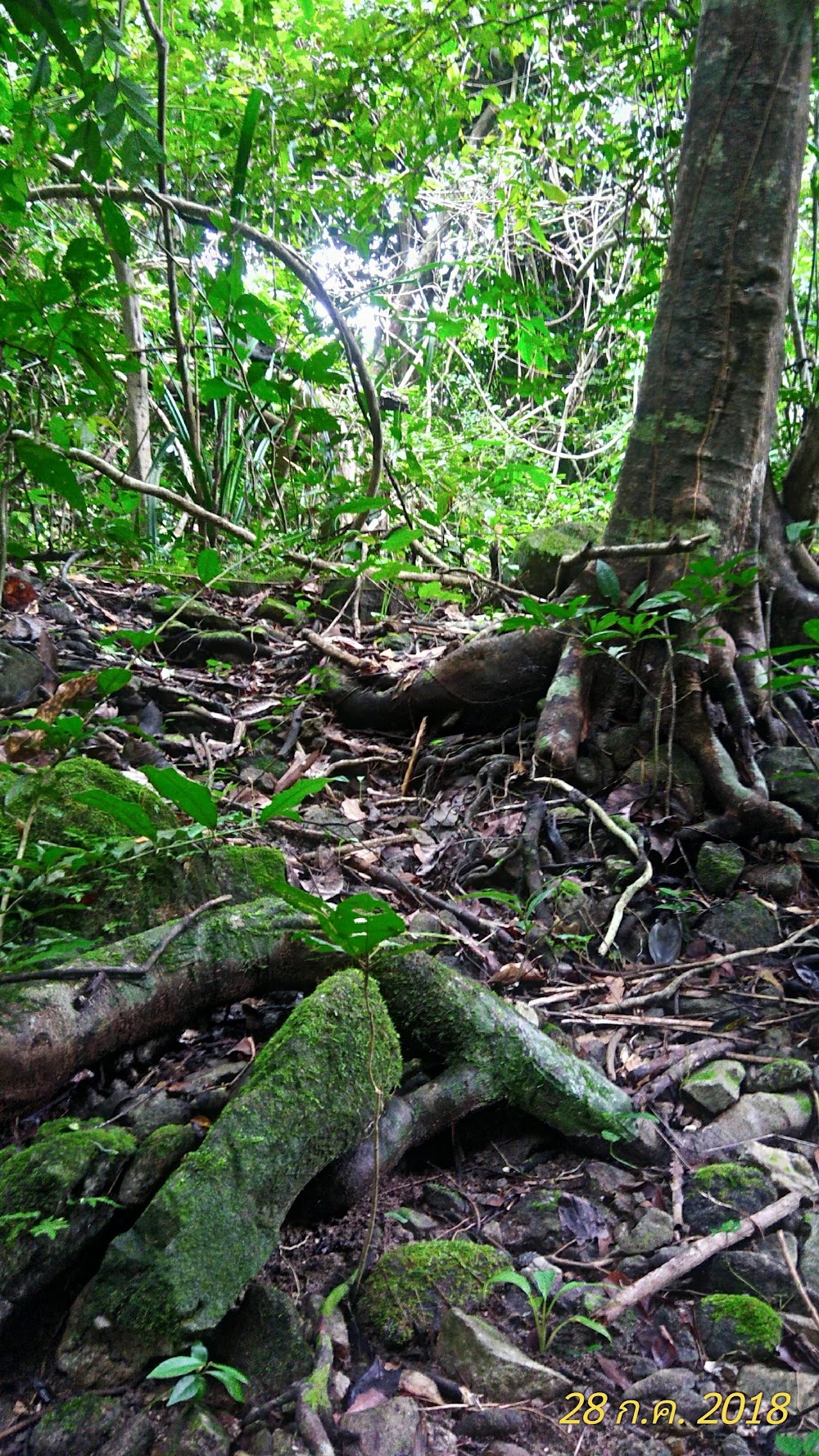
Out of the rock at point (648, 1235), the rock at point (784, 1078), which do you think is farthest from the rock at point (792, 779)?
the rock at point (648, 1235)

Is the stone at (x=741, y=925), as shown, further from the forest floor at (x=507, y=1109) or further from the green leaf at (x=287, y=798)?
the green leaf at (x=287, y=798)

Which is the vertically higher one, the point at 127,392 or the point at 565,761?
the point at 127,392

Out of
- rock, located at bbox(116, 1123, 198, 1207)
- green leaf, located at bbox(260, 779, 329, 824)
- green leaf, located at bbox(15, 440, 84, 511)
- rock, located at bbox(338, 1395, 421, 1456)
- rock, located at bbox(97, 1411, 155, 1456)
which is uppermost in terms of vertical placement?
green leaf, located at bbox(15, 440, 84, 511)

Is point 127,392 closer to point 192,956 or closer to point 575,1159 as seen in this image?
point 192,956

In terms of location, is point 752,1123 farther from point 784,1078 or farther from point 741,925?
point 741,925

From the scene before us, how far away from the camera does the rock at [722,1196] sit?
1655 mm

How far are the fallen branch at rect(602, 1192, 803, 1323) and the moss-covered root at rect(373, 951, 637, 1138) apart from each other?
0.31 m

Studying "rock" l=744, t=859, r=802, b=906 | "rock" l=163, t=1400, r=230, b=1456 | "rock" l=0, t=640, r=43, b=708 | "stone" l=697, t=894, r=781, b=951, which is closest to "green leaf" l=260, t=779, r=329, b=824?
"rock" l=163, t=1400, r=230, b=1456

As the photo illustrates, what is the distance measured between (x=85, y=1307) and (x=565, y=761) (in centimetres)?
243

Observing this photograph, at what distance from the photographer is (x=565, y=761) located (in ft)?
10.9

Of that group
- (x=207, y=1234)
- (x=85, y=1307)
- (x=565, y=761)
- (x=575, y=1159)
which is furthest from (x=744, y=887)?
(x=85, y=1307)

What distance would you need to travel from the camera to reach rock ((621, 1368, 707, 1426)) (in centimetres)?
130

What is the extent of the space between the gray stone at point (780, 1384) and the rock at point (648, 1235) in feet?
0.89

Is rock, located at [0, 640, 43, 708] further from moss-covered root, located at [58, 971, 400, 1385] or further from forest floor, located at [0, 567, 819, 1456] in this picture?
moss-covered root, located at [58, 971, 400, 1385]
